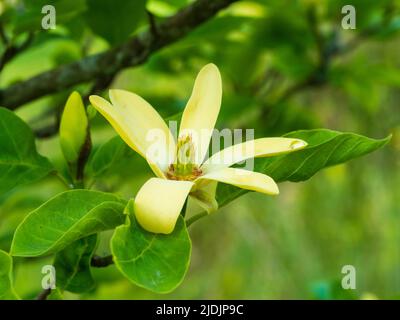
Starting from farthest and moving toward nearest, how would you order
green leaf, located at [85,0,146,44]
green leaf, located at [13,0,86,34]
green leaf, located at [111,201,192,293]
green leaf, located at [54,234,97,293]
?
green leaf, located at [85,0,146,44], green leaf, located at [13,0,86,34], green leaf, located at [54,234,97,293], green leaf, located at [111,201,192,293]

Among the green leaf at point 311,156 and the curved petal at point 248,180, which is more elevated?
the green leaf at point 311,156

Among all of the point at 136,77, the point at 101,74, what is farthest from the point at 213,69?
the point at 136,77

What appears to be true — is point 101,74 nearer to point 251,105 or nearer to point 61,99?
point 61,99

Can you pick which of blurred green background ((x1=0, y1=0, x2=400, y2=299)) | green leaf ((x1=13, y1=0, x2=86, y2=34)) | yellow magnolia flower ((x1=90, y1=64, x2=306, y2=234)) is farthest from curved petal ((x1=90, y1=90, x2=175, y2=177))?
green leaf ((x1=13, y1=0, x2=86, y2=34))

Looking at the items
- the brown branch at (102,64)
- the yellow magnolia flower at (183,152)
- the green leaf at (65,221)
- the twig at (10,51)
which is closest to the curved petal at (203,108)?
the yellow magnolia flower at (183,152)

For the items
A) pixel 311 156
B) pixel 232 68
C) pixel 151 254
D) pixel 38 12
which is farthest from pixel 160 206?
pixel 232 68

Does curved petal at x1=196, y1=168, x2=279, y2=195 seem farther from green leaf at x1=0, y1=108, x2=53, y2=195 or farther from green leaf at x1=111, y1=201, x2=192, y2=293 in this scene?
green leaf at x1=0, y1=108, x2=53, y2=195

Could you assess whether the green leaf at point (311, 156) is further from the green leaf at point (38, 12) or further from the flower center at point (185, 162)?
the green leaf at point (38, 12)
